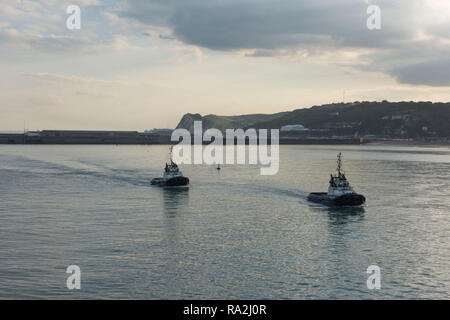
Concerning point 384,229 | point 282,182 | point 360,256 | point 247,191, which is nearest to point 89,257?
point 360,256

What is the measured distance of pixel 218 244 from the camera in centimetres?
5709

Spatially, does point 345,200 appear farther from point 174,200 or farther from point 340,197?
point 174,200

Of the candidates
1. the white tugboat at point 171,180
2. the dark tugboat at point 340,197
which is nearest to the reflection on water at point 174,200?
the white tugboat at point 171,180

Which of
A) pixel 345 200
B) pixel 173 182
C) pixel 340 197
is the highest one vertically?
pixel 173 182

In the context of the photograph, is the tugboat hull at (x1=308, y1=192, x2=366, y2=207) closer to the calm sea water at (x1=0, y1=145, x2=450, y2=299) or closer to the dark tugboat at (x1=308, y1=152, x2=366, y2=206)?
the dark tugboat at (x1=308, y1=152, x2=366, y2=206)

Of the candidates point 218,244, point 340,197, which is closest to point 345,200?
point 340,197

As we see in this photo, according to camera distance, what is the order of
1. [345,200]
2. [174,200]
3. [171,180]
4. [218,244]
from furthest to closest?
1. [171,180]
2. [174,200]
3. [345,200]
4. [218,244]

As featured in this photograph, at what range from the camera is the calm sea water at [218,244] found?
138 ft

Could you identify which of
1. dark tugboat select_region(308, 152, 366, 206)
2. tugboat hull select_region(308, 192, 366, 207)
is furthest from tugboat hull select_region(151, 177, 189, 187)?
tugboat hull select_region(308, 192, 366, 207)

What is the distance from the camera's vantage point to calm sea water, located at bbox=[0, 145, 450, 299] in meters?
42.2

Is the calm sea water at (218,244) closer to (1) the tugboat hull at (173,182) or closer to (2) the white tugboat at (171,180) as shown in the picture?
(1) the tugboat hull at (173,182)

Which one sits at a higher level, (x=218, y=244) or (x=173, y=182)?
(x=173, y=182)
